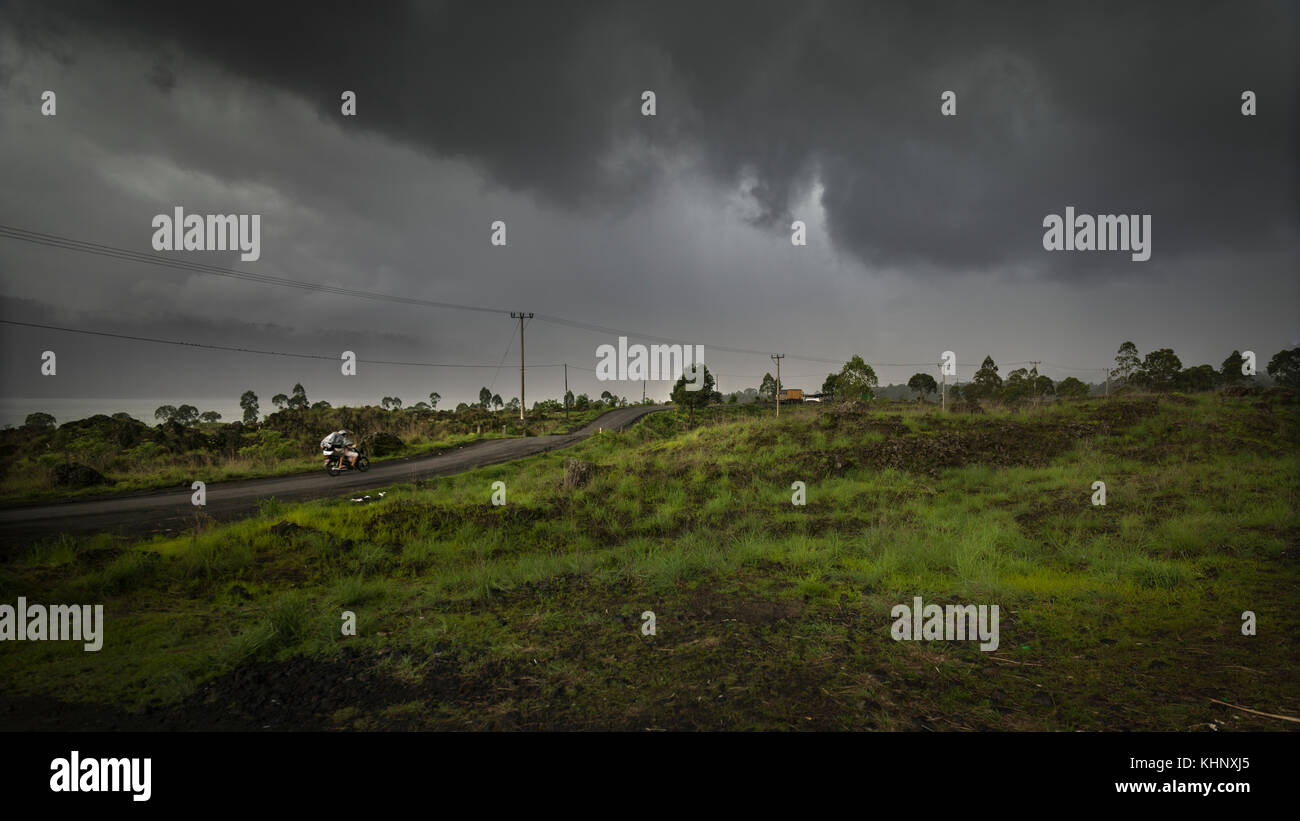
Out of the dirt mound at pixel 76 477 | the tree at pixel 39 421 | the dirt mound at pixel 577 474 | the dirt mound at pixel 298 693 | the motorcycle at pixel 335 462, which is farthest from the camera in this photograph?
the tree at pixel 39 421

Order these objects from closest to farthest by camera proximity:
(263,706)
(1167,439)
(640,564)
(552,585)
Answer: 1. (263,706)
2. (552,585)
3. (640,564)
4. (1167,439)

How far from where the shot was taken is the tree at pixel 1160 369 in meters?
51.0

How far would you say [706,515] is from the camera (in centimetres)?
1095

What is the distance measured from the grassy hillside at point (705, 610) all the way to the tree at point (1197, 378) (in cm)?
5668

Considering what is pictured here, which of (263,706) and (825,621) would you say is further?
(825,621)

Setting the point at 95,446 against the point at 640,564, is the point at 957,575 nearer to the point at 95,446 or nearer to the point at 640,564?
the point at 640,564

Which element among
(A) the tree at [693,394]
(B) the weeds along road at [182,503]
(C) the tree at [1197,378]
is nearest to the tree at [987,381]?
(C) the tree at [1197,378]

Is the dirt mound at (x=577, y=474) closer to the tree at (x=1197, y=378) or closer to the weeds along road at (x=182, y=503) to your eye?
the weeds along road at (x=182, y=503)

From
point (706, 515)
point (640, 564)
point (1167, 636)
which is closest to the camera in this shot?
point (1167, 636)

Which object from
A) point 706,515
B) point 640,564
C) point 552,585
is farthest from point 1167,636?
point 706,515

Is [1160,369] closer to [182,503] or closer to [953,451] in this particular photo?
[953,451]

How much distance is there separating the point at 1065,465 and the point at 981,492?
5.12m
